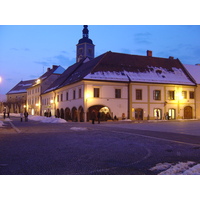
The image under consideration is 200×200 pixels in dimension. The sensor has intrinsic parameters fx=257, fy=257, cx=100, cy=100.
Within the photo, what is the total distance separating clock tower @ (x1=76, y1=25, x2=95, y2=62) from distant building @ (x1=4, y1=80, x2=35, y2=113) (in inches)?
897

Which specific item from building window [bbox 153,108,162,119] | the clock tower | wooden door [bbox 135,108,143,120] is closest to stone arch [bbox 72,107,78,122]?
wooden door [bbox 135,108,143,120]

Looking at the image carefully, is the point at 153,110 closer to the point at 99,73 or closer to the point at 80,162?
the point at 99,73

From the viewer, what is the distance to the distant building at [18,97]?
91.8 meters

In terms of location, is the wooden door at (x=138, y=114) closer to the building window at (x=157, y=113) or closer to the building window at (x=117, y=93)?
the building window at (x=157, y=113)

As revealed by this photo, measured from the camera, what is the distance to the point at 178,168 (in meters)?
6.91

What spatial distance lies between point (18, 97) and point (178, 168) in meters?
96.3

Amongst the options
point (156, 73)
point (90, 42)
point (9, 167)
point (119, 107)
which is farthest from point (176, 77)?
point (90, 42)

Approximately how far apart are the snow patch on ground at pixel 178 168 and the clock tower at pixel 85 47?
257 ft

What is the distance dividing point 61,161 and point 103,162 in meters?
1.29

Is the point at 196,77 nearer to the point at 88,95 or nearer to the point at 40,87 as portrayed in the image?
the point at 88,95

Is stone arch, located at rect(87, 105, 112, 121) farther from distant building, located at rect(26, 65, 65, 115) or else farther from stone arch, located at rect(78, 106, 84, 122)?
distant building, located at rect(26, 65, 65, 115)

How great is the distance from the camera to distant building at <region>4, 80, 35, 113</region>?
91.8m

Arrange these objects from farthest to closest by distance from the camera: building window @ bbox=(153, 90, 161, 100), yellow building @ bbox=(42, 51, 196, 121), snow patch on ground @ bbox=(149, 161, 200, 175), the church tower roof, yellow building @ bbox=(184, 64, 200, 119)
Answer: the church tower roof
yellow building @ bbox=(184, 64, 200, 119)
building window @ bbox=(153, 90, 161, 100)
yellow building @ bbox=(42, 51, 196, 121)
snow patch on ground @ bbox=(149, 161, 200, 175)

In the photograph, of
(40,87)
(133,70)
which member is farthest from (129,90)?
(40,87)
